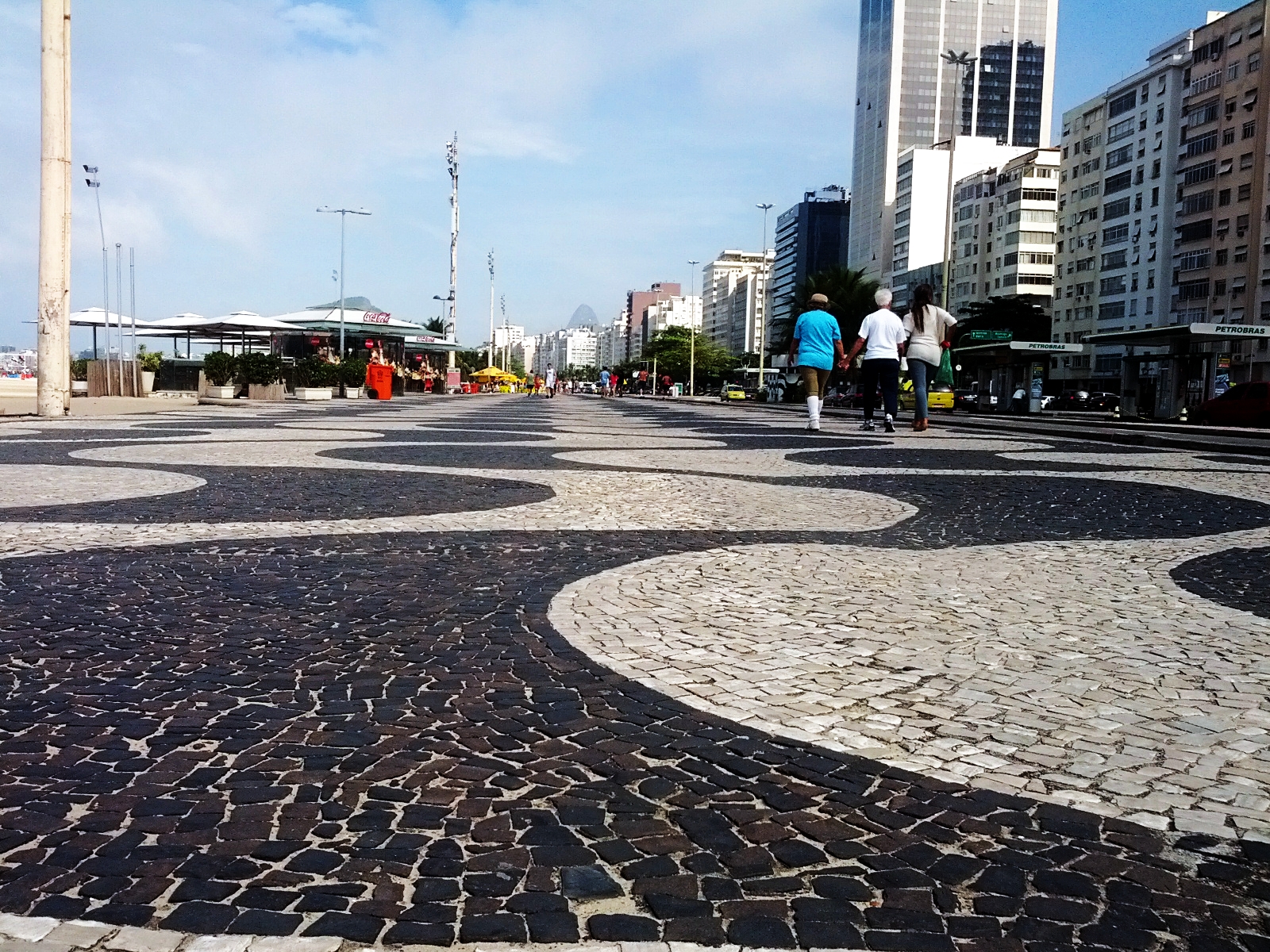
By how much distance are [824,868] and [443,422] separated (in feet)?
69.1

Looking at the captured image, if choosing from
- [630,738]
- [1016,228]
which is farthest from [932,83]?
[630,738]

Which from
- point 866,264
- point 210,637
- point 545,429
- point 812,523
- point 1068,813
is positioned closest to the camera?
point 1068,813

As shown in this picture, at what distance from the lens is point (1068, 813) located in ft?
7.77

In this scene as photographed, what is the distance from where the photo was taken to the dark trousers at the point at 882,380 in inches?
592

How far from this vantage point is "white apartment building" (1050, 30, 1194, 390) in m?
82.6

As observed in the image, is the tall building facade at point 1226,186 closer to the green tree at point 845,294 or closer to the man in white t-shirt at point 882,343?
the green tree at point 845,294

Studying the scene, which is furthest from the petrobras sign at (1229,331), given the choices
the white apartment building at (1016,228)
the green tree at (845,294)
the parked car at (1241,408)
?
the white apartment building at (1016,228)

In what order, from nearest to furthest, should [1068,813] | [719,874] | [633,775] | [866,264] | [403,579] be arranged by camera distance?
[719,874], [1068,813], [633,775], [403,579], [866,264]

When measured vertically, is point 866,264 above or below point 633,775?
above

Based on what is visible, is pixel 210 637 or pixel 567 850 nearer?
pixel 567 850

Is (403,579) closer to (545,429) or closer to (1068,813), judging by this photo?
(1068,813)

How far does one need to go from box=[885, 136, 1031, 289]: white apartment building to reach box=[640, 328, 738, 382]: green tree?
90.2ft

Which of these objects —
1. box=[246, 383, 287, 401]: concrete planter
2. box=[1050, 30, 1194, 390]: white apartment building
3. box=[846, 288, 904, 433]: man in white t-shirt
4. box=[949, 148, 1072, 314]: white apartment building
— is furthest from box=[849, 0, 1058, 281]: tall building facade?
box=[846, 288, 904, 433]: man in white t-shirt

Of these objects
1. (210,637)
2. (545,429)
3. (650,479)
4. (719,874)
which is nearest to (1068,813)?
(719,874)
